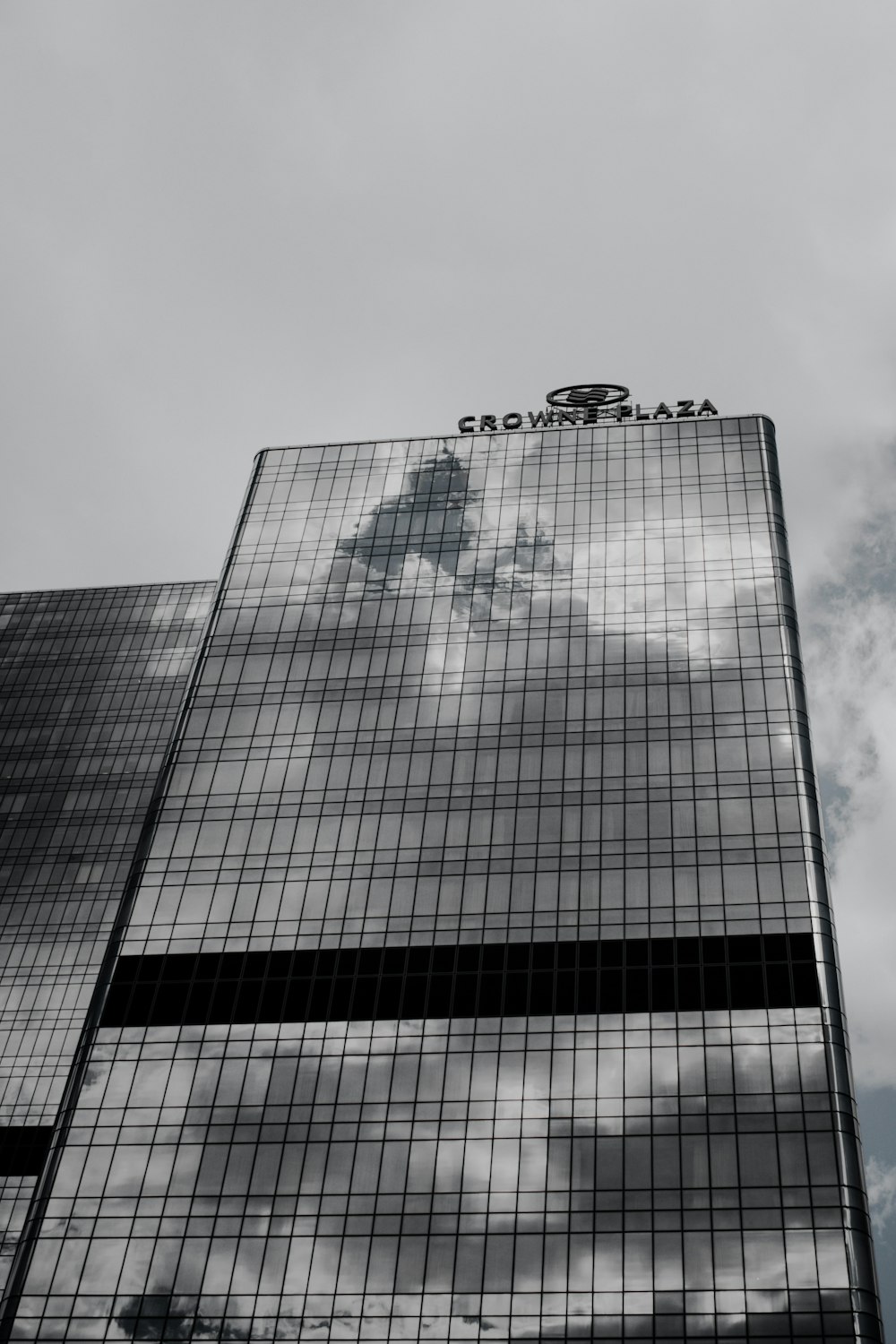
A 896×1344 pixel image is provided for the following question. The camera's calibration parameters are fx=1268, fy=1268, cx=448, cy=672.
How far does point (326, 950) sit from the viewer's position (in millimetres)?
82938

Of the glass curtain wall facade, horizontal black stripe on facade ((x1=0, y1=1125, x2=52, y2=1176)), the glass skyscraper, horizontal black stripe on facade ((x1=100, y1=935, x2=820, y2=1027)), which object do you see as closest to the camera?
the glass skyscraper

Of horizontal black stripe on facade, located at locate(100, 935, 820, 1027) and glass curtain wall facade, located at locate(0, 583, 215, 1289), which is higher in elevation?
A: glass curtain wall facade, located at locate(0, 583, 215, 1289)

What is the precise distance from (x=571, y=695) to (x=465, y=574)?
16.8 metres

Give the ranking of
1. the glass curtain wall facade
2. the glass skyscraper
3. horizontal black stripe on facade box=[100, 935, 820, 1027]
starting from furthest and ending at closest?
the glass curtain wall facade
horizontal black stripe on facade box=[100, 935, 820, 1027]
the glass skyscraper

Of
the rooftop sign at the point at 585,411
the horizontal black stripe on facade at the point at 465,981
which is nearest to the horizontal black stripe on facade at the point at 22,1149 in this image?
the horizontal black stripe on facade at the point at 465,981

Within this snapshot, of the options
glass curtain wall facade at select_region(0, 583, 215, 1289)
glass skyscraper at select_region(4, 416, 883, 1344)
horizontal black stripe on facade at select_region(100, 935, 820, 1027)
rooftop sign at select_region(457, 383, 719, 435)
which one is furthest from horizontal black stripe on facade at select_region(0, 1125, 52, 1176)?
rooftop sign at select_region(457, 383, 719, 435)

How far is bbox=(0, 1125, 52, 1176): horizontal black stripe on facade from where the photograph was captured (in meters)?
110

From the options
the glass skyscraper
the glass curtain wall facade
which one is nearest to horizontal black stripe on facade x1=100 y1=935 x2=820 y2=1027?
the glass skyscraper

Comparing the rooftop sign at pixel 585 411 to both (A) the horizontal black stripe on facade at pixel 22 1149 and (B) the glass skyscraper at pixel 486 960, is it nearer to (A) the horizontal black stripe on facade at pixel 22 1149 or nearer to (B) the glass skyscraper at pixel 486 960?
(B) the glass skyscraper at pixel 486 960

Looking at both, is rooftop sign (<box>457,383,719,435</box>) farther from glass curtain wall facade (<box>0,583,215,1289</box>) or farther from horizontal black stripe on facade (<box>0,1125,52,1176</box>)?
horizontal black stripe on facade (<box>0,1125,52,1176</box>)

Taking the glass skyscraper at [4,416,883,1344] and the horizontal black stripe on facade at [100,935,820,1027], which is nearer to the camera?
the glass skyscraper at [4,416,883,1344]

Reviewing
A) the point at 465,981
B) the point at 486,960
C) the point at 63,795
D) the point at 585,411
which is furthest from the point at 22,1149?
the point at 585,411

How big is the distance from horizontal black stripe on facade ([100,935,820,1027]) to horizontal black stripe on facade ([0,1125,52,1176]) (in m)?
36.8

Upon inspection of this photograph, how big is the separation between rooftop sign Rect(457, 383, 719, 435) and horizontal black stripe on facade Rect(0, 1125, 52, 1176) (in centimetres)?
7446
